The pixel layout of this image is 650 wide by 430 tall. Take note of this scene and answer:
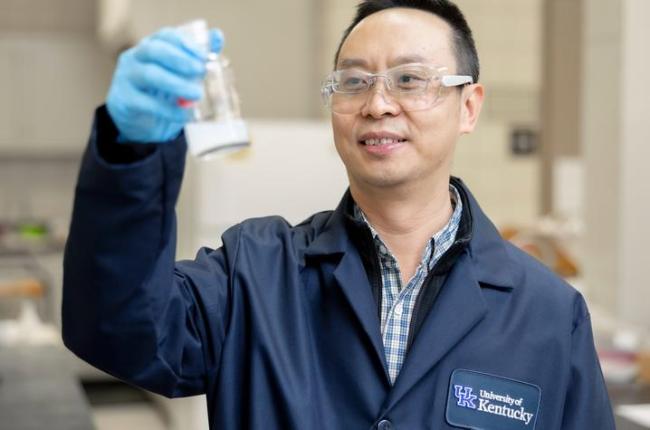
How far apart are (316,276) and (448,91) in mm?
358

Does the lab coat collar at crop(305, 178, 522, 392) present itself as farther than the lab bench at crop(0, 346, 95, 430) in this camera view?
No

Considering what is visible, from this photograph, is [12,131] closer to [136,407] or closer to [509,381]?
[136,407]

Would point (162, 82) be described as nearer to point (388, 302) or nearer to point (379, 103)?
point (379, 103)

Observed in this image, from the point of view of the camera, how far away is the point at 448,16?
5.10 ft

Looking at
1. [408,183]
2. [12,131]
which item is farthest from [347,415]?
[12,131]

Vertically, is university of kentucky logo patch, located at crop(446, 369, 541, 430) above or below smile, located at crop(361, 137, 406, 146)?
below

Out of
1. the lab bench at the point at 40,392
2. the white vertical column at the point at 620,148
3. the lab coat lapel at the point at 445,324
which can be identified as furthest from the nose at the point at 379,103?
the white vertical column at the point at 620,148

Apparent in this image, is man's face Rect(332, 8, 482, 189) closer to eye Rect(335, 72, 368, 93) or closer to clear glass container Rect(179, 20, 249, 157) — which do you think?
eye Rect(335, 72, 368, 93)

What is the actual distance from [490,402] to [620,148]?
1962 millimetres

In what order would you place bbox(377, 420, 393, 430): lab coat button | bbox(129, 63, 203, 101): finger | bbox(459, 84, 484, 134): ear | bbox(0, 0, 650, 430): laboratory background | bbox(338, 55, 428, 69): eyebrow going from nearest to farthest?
bbox(129, 63, 203, 101): finger, bbox(377, 420, 393, 430): lab coat button, bbox(338, 55, 428, 69): eyebrow, bbox(459, 84, 484, 134): ear, bbox(0, 0, 650, 430): laboratory background

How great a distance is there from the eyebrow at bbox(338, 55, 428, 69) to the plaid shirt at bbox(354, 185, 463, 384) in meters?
0.24

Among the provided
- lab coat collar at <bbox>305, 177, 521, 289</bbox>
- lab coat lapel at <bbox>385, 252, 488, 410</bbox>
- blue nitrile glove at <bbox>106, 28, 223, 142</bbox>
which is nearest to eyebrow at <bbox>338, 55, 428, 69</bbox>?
lab coat collar at <bbox>305, 177, 521, 289</bbox>

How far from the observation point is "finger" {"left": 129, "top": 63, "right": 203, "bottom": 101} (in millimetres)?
1037

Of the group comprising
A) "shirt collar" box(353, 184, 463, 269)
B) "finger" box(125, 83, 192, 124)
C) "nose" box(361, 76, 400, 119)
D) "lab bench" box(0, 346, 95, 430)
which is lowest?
"lab bench" box(0, 346, 95, 430)
